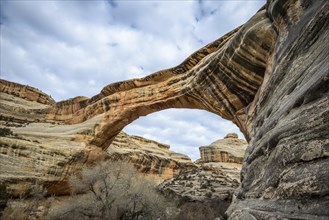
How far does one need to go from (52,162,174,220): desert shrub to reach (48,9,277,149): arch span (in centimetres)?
418

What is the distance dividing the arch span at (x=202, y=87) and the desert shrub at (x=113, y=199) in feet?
13.7

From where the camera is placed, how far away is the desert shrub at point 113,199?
13891 millimetres

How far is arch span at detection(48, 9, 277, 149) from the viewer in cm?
1032

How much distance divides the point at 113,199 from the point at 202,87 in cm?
806

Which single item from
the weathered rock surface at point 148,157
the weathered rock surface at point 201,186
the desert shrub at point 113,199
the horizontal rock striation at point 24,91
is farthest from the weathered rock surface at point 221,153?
the horizontal rock striation at point 24,91

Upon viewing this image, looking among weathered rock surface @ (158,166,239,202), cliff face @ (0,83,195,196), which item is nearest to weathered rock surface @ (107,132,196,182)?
cliff face @ (0,83,195,196)

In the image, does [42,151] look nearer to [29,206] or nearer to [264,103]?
[29,206]

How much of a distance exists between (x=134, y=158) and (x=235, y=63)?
17.9 metres

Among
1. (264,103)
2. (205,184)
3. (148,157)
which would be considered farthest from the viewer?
(148,157)

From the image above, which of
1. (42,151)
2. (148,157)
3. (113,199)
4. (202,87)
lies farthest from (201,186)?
(42,151)

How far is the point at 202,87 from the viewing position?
1409 centimetres

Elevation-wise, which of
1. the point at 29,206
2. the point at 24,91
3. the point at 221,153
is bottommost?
the point at 29,206

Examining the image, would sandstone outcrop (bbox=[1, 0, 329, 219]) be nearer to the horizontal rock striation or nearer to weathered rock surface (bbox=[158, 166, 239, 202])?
weathered rock surface (bbox=[158, 166, 239, 202])

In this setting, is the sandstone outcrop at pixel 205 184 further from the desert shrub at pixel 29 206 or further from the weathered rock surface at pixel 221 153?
the desert shrub at pixel 29 206
